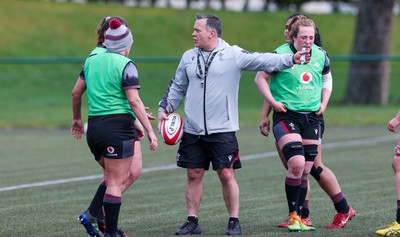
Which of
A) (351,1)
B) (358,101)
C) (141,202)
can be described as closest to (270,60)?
(141,202)

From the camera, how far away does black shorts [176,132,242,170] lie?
900cm

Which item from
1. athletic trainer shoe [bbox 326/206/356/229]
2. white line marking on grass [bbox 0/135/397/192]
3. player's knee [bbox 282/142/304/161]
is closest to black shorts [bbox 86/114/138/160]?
player's knee [bbox 282/142/304/161]

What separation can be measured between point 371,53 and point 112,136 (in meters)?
22.6

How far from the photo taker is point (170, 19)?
4406 cm

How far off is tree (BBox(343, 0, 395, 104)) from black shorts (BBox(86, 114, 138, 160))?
854 inches

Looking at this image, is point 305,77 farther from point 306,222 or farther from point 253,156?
point 253,156

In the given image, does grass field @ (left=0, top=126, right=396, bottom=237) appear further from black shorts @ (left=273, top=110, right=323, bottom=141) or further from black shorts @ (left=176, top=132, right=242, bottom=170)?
black shorts @ (left=273, top=110, right=323, bottom=141)

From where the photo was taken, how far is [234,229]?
8.90 m

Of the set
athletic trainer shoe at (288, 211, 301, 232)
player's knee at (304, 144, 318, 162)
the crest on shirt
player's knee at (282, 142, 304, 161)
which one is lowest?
athletic trainer shoe at (288, 211, 301, 232)

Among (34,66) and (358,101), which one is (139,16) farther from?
(358,101)

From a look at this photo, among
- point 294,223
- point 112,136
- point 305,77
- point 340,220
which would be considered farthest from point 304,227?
point 112,136

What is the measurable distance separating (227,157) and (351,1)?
48175 millimetres

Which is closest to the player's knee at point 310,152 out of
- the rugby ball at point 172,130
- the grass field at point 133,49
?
the rugby ball at point 172,130

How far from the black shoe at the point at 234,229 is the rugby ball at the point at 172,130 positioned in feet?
2.87
